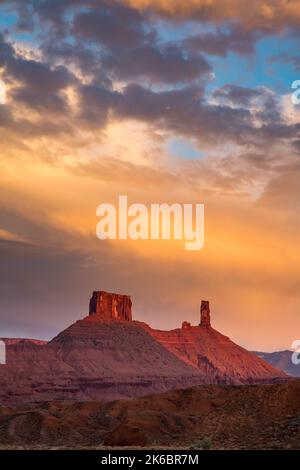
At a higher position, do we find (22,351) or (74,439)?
(22,351)

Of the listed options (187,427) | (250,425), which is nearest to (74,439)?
(187,427)

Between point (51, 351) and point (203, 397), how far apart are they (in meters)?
126

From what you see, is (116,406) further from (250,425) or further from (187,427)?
(250,425)

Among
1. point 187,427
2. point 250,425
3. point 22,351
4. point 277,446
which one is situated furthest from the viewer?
point 22,351

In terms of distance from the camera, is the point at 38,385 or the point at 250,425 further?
the point at 38,385
